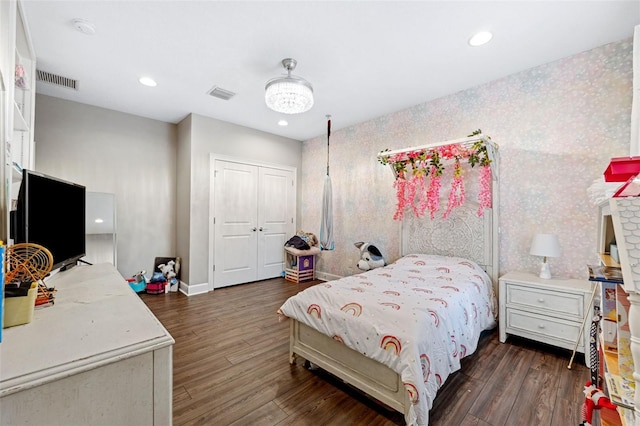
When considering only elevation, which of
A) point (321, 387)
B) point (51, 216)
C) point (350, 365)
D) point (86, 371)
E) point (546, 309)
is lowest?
point (321, 387)

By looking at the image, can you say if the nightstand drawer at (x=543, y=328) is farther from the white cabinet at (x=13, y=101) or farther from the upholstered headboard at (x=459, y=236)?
the white cabinet at (x=13, y=101)

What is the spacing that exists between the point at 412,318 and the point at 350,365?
55 cm

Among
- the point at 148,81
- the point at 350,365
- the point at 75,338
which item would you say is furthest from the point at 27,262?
the point at 148,81

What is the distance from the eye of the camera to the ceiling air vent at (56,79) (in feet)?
9.38

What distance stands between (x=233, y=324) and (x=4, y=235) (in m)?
2.14

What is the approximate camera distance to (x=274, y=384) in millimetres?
1951

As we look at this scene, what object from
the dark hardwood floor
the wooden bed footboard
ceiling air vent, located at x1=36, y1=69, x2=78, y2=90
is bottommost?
the dark hardwood floor

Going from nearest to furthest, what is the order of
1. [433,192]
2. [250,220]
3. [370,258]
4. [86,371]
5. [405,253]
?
[86,371]
[433,192]
[405,253]
[370,258]
[250,220]

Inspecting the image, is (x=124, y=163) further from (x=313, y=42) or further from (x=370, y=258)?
(x=370, y=258)

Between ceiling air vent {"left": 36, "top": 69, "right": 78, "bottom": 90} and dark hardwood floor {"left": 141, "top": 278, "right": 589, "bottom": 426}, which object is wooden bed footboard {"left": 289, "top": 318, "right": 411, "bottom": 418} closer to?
dark hardwood floor {"left": 141, "top": 278, "right": 589, "bottom": 426}

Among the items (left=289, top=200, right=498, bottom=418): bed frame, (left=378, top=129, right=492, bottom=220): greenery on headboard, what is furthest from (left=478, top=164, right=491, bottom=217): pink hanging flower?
(left=289, top=200, right=498, bottom=418): bed frame

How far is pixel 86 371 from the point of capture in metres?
0.75

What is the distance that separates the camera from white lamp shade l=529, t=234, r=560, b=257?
2.41m

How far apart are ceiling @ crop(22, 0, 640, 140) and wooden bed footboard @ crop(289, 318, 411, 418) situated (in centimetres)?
241
